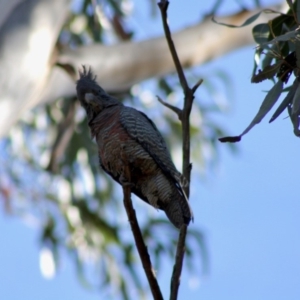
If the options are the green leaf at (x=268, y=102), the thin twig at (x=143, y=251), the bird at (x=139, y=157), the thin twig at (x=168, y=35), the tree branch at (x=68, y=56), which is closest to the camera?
the thin twig at (x=143, y=251)

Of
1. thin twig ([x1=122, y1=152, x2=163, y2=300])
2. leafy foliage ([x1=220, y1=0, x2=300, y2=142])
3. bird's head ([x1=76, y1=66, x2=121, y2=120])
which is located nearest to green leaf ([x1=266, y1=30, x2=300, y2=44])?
leafy foliage ([x1=220, y1=0, x2=300, y2=142])

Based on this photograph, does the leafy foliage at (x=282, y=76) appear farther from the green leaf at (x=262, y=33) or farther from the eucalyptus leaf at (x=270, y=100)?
the green leaf at (x=262, y=33)

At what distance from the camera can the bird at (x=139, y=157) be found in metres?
2.37

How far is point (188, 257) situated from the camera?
4785 mm

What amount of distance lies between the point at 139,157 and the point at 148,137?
0.10 meters

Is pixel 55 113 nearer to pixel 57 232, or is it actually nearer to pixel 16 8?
pixel 57 232

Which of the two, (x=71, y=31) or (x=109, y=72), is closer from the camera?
(x=109, y=72)

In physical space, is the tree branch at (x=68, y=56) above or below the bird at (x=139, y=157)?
above

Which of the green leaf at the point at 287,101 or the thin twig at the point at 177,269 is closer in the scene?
the thin twig at the point at 177,269

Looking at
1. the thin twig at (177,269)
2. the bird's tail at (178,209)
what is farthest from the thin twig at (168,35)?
the thin twig at (177,269)

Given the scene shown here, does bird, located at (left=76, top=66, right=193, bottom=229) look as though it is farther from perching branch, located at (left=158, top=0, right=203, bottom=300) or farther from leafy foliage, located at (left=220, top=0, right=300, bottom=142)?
leafy foliage, located at (left=220, top=0, right=300, bottom=142)

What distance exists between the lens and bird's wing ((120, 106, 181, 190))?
243 cm

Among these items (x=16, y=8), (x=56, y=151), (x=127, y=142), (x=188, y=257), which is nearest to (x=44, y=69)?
(x=16, y=8)

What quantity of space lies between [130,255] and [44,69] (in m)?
2.08
